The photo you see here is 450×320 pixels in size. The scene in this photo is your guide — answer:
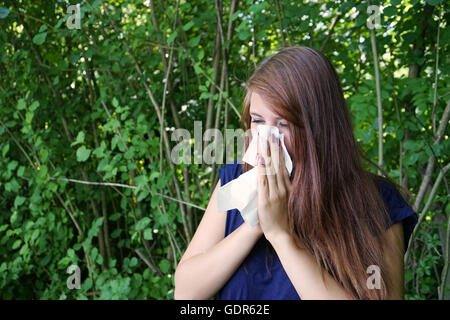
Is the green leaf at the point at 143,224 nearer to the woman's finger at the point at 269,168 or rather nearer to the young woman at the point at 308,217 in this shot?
the young woman at the point at 308,217

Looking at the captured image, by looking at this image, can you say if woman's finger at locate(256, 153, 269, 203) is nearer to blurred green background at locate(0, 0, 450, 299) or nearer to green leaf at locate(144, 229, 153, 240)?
blurred green background at locate(0, 0, 450, 299)

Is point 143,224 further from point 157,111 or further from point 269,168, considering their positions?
point 269,168

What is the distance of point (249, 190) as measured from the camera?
98 centimetres

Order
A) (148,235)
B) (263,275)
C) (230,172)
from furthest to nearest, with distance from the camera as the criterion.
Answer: (148,235) → (230,172) → (263,275)

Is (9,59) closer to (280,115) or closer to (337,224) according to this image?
(280,115)

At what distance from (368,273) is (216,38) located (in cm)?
138

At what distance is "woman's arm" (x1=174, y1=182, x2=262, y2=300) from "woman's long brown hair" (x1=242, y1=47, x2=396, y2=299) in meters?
0.12

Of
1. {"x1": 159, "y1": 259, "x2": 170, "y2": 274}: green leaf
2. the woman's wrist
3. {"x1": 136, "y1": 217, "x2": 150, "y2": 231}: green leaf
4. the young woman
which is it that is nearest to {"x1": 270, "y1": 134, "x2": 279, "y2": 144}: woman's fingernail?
the young woman

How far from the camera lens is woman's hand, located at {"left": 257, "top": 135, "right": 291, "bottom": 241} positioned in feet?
3.01

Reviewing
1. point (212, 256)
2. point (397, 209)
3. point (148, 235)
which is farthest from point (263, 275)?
point (148, 235)

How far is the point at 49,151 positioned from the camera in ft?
7.03

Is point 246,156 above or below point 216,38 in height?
below

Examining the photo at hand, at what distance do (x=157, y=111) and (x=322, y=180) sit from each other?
116 cm
